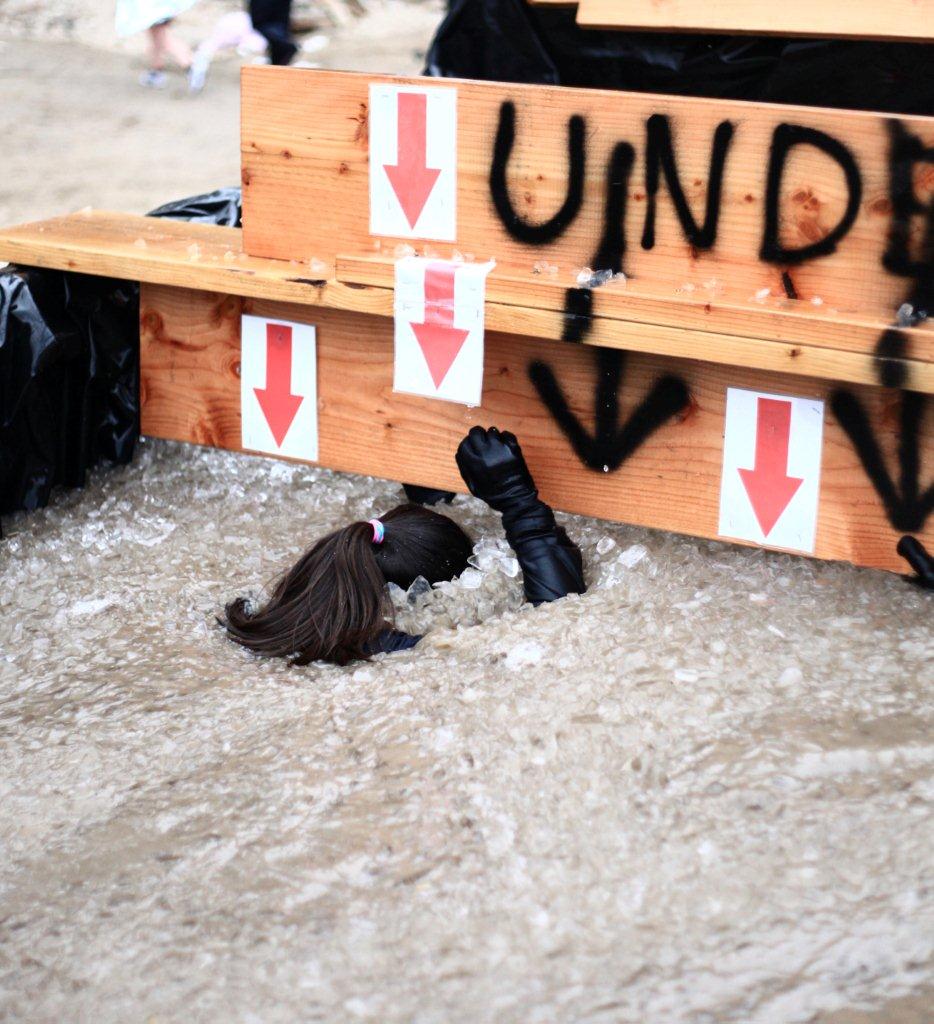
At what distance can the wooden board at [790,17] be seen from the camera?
2.83m

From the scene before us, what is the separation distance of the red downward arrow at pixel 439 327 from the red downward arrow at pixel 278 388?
0.47 m

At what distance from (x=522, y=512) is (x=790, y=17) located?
133cm

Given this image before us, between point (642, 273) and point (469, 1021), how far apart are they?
1599 millimetres

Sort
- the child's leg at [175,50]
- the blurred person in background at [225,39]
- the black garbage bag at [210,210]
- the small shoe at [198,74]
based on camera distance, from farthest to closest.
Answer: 1. the child's leg at [175,50]
2. the small shoe at [198,74]
3. the blurred person in background at [225,39]
4. the black garbage bag at [210,210]

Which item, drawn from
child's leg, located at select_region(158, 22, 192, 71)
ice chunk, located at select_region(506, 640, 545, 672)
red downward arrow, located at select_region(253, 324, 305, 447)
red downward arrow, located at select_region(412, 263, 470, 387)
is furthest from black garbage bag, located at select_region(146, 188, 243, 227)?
child's leg, located at select_region(158, 22, 192, 71)

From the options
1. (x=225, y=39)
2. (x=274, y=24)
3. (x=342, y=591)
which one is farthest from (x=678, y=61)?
(x=225, y=39)

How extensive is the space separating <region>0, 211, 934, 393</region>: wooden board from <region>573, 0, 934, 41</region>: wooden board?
78cm

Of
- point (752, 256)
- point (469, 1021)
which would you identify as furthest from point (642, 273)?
point (469, 1021)

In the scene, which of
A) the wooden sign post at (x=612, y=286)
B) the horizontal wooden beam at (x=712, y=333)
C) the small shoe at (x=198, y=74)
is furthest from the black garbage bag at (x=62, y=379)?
the small shoe at (x=198, y=74)

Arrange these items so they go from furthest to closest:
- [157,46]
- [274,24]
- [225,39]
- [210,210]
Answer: [157,46] < [225,39] < [274,24] < [210,210]

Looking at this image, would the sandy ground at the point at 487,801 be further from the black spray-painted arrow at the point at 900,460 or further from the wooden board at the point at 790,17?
the wooden board at the point at 790,17

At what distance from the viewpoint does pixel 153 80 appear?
9633mm

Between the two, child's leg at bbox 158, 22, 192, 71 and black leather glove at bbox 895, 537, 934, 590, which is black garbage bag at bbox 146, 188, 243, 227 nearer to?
black leather glove at bbox 895, 537, 934, 590

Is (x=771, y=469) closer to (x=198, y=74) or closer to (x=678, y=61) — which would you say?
(x=678, y=61)
